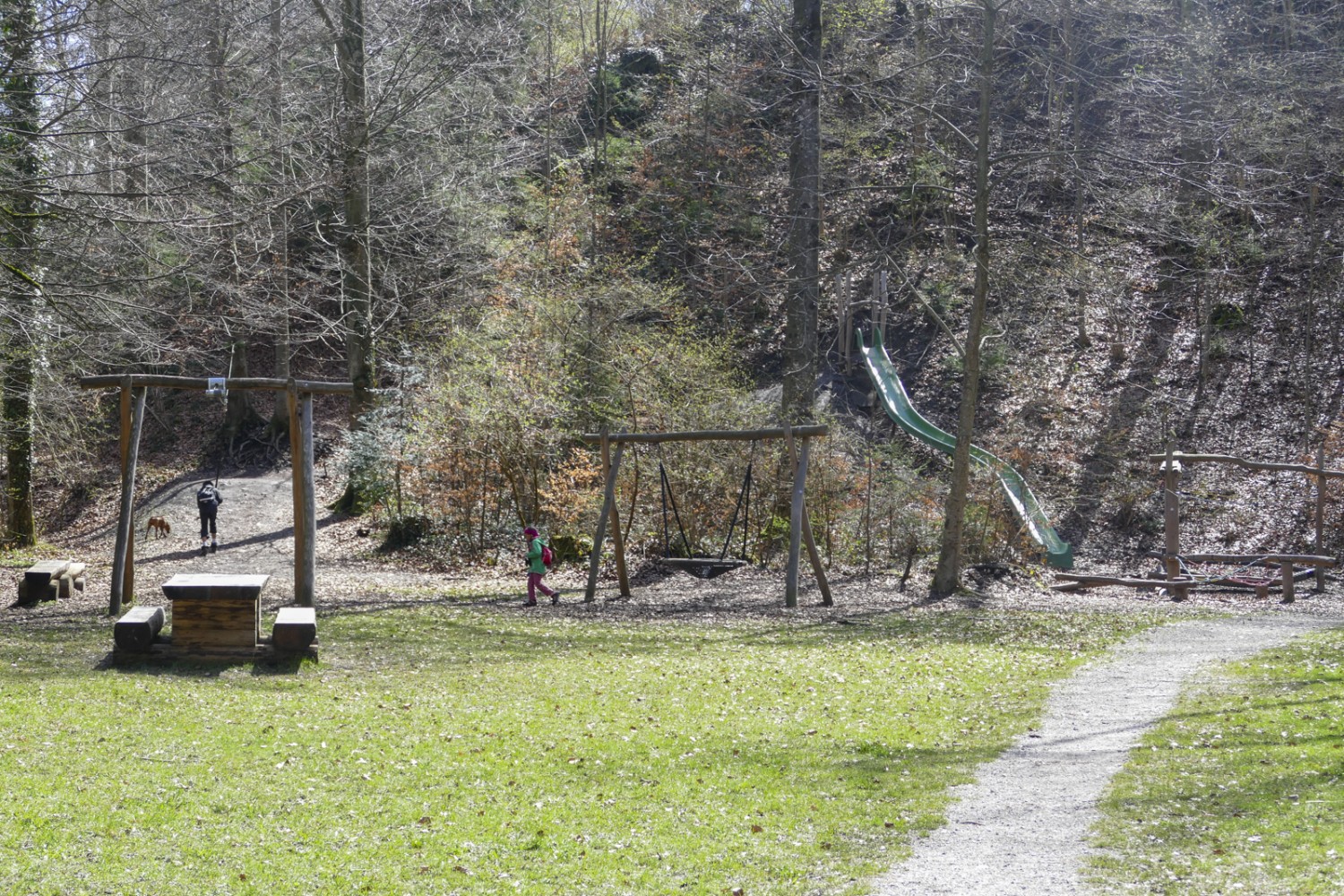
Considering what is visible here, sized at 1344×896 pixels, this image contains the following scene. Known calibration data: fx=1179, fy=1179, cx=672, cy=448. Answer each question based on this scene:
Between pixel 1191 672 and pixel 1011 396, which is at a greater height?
pixel 1011 396

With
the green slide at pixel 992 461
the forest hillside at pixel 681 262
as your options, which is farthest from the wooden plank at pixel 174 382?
the green slide at pixel 992 461

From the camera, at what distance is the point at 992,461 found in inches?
790

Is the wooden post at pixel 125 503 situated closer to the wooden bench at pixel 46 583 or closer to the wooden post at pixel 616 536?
the wooden bench at pixel 46 583

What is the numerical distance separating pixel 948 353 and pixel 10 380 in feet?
71.0

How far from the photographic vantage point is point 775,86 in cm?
3244

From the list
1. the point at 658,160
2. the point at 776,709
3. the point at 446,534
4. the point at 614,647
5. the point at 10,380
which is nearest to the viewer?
the point at 776,709

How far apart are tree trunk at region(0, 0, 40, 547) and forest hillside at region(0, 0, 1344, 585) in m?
0.12

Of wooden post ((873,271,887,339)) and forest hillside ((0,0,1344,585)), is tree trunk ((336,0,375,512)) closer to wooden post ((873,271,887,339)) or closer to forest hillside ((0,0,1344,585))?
forest hillside ((0,0,1344,585))

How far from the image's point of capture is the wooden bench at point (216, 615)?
34.6 ft

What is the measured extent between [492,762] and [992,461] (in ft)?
46.2

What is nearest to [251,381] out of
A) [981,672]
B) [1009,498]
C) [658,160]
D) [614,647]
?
[614,647]

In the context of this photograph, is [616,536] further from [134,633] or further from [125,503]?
[134,633]

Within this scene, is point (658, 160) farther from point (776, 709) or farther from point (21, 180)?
point (776, 709)

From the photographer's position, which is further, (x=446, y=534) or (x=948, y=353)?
(x=948, y=353)
